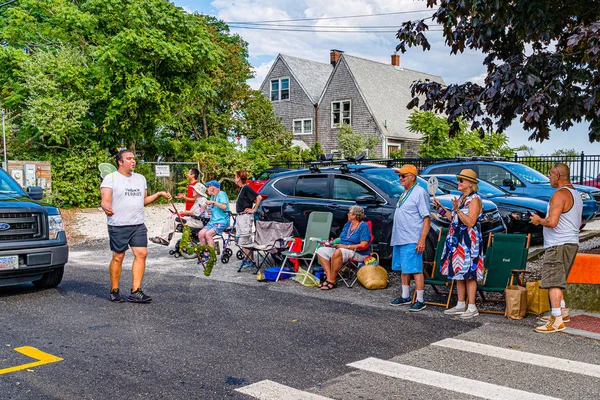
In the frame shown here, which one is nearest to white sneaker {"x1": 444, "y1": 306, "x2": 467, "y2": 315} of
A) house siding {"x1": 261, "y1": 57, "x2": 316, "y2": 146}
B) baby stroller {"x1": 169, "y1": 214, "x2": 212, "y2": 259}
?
baby stroller {"x1": 169, "y1": 214, "x2": 212, "y2": 259}

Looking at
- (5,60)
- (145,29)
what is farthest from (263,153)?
(5,60)

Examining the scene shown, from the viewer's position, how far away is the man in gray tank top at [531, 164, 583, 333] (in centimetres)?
662

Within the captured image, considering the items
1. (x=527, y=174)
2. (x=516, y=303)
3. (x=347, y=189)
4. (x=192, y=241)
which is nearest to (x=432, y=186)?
(x=516, y=303)

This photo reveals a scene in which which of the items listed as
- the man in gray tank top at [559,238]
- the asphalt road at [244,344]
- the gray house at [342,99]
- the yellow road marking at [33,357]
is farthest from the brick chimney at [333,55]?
the yellow road marking at [33,357]

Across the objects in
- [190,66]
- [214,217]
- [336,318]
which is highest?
[190,66]

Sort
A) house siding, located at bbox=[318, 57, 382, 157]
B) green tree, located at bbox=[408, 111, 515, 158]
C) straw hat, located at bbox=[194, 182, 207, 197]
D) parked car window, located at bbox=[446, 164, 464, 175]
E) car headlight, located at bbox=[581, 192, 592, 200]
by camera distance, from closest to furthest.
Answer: straw hat, located at bbox=[194, 182, 207, 197] → car headlight, located at bbox=[581, 192, 592, 200] → parked car window, located at bbox=[446, 164, 464, 175] → green tree, located at bbox=[408, 111, 515, 158] → house siding, located at bbox=[318, 57, 382, 157]

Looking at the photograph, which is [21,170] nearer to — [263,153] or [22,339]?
[263,153]

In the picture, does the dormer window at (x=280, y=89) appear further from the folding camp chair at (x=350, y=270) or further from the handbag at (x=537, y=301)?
the handbag at (x=537, y=301)

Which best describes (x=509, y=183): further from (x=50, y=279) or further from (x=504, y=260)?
(x=50, y=279)

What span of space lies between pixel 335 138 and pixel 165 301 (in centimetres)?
3146

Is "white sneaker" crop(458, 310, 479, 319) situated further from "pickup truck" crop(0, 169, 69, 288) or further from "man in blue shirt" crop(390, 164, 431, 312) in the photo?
"pickup truck" crop(0, 169, 69, 288)

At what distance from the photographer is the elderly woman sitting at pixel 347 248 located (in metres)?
9.20

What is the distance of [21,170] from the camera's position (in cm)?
2144

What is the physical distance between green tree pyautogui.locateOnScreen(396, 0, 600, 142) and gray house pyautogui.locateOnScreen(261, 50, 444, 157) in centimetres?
2788
